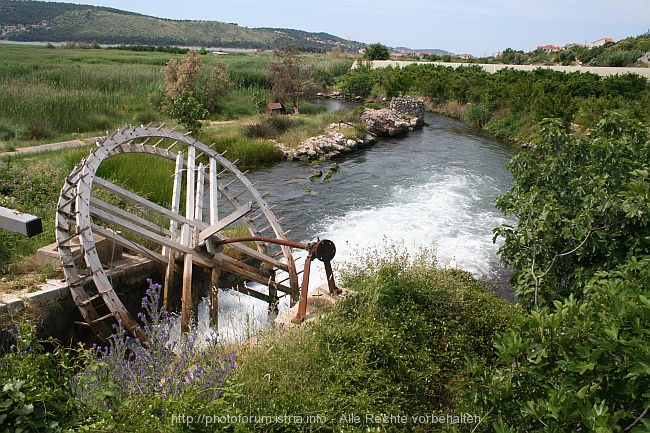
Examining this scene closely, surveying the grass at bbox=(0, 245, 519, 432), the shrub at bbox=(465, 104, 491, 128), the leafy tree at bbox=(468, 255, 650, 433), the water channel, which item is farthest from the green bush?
the shrub at bbox=(465, 104, 491, 128)

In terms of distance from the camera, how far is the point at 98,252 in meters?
6.95

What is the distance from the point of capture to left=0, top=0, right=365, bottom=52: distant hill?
92.1 metres

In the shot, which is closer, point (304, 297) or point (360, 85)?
point (304, 297)

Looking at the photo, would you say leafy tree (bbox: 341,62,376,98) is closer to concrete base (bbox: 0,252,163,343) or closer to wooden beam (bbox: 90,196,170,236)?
wooden beam (bbox: 90,196,170,236)

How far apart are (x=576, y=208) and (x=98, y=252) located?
6.47m

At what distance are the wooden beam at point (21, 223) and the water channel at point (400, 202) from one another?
435cm

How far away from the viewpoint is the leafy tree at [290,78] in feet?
86.7

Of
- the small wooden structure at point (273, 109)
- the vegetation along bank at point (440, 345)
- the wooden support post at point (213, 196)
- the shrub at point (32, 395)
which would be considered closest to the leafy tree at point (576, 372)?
the vegetation along bank at point (440, 345)

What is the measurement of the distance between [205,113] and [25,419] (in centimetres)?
1547

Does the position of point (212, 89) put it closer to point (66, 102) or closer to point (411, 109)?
point (66, 102)

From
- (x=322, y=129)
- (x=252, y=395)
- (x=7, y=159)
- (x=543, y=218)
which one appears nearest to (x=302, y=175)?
(x=322, y=129)

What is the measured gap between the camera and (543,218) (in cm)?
538

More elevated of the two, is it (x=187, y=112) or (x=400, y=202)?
(x=187, y=112)

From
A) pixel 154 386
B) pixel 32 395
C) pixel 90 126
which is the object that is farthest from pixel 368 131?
pixel 32 395
